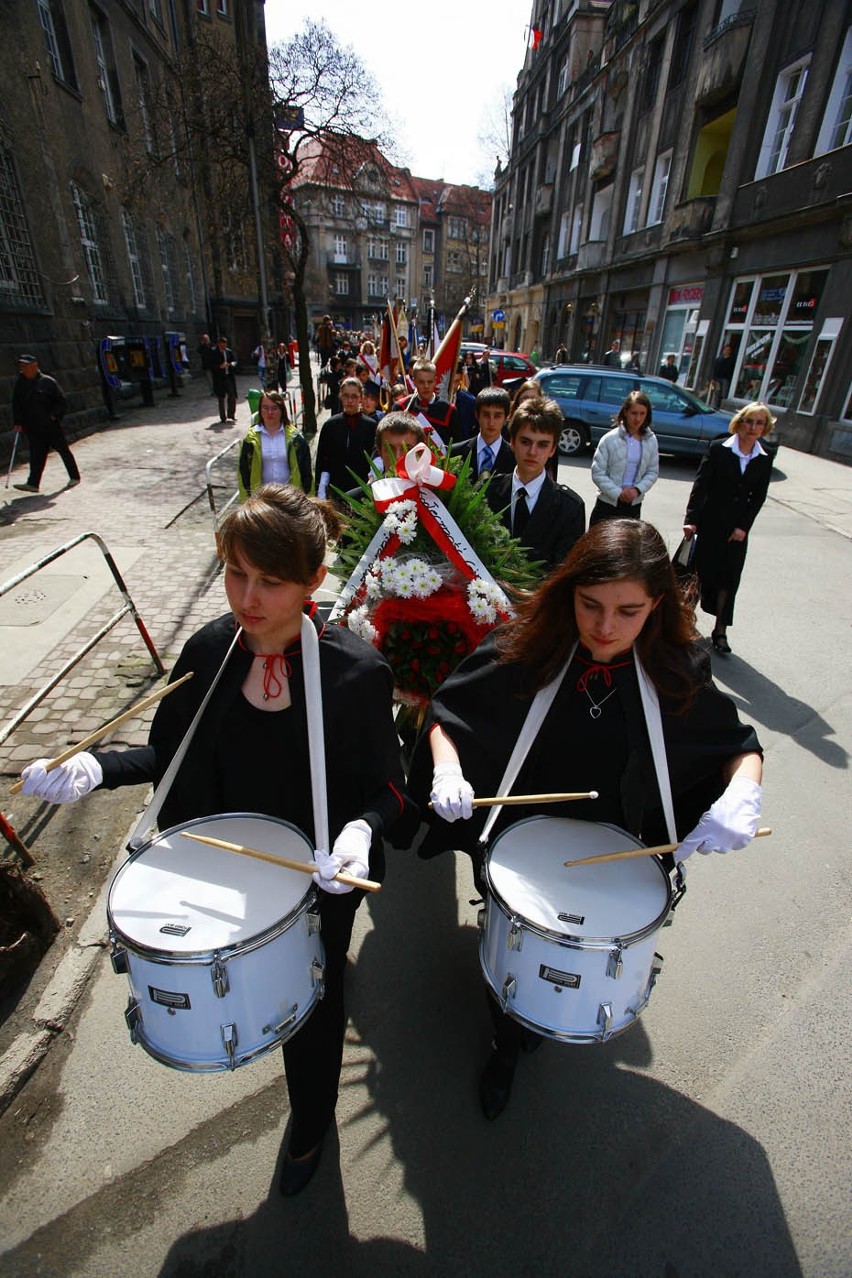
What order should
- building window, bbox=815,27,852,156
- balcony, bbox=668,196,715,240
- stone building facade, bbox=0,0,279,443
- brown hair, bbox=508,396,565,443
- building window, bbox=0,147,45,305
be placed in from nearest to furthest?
brown hair, bbox=508,396,565,443 < building window, bbox=0,147,45,305 < stone building facade, bbox=0,0,279,443 < building window, bbox=815,27,852,156 < balcony, bbox=668,196,715,240

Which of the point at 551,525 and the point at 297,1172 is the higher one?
the point at 551,525

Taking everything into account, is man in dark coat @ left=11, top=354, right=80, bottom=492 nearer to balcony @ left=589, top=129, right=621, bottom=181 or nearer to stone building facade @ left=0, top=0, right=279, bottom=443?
stone building facade @ left=0, top=0, right=279, bottom=443

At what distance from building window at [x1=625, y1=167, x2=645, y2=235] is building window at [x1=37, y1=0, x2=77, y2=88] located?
63.0ft

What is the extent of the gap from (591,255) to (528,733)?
32366 millimetres

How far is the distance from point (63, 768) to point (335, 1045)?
127 centimetres

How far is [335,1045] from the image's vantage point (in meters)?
2.11

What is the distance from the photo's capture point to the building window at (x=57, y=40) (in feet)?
42.9

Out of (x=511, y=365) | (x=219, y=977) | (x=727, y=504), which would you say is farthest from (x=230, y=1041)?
(x=511, y=365)

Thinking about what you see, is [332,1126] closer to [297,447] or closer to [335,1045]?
[335,1045]

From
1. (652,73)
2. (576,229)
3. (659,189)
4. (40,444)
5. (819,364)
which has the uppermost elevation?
(652,73)

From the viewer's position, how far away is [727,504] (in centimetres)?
543

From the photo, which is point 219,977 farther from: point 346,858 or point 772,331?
point 772,331

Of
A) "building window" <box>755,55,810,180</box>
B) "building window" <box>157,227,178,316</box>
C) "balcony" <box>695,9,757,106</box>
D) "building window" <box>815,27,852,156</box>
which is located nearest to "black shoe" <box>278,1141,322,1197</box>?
"building window" <box>815,27,852,156</box>

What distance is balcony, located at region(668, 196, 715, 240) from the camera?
18.3m
